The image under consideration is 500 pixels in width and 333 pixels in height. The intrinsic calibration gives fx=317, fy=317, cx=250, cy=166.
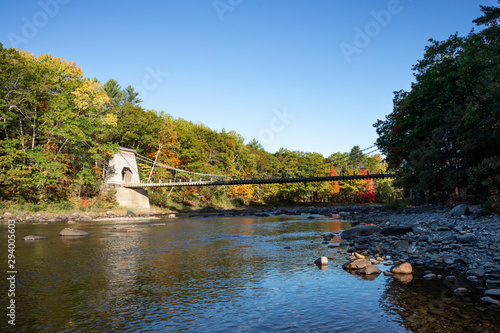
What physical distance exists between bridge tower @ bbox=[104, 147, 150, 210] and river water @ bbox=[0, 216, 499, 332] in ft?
85.4

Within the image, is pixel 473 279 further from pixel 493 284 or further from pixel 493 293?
pixel 493 293

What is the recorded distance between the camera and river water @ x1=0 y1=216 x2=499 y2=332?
5.13 m

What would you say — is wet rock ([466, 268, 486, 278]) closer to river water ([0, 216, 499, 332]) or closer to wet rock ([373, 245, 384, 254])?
river water ([0, 216, 499, 332])

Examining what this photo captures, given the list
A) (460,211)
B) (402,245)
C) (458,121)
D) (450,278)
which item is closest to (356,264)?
(450,278)

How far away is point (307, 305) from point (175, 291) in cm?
288

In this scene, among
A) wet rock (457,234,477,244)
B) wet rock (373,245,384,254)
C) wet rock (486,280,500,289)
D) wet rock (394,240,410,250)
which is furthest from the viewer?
wet rock (394,240,410,250)

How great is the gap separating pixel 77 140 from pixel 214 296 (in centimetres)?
2908

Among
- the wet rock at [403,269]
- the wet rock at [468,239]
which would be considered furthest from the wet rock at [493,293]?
the wet rock at [468,239]

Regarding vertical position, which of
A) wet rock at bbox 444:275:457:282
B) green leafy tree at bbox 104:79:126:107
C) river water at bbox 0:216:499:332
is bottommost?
river water at bbox 0:216:499:332

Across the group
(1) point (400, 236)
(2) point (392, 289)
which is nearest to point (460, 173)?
(1) point (400, 236)

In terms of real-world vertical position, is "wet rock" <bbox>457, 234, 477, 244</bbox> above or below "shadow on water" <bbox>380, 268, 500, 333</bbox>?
above

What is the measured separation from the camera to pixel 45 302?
20.2 feet

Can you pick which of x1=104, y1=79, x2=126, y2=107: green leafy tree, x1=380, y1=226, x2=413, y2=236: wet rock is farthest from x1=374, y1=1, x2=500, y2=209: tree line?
x1=104, y1=79, x2=126, y2=107: green leafy tree

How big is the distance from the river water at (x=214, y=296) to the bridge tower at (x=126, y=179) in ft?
85.4
